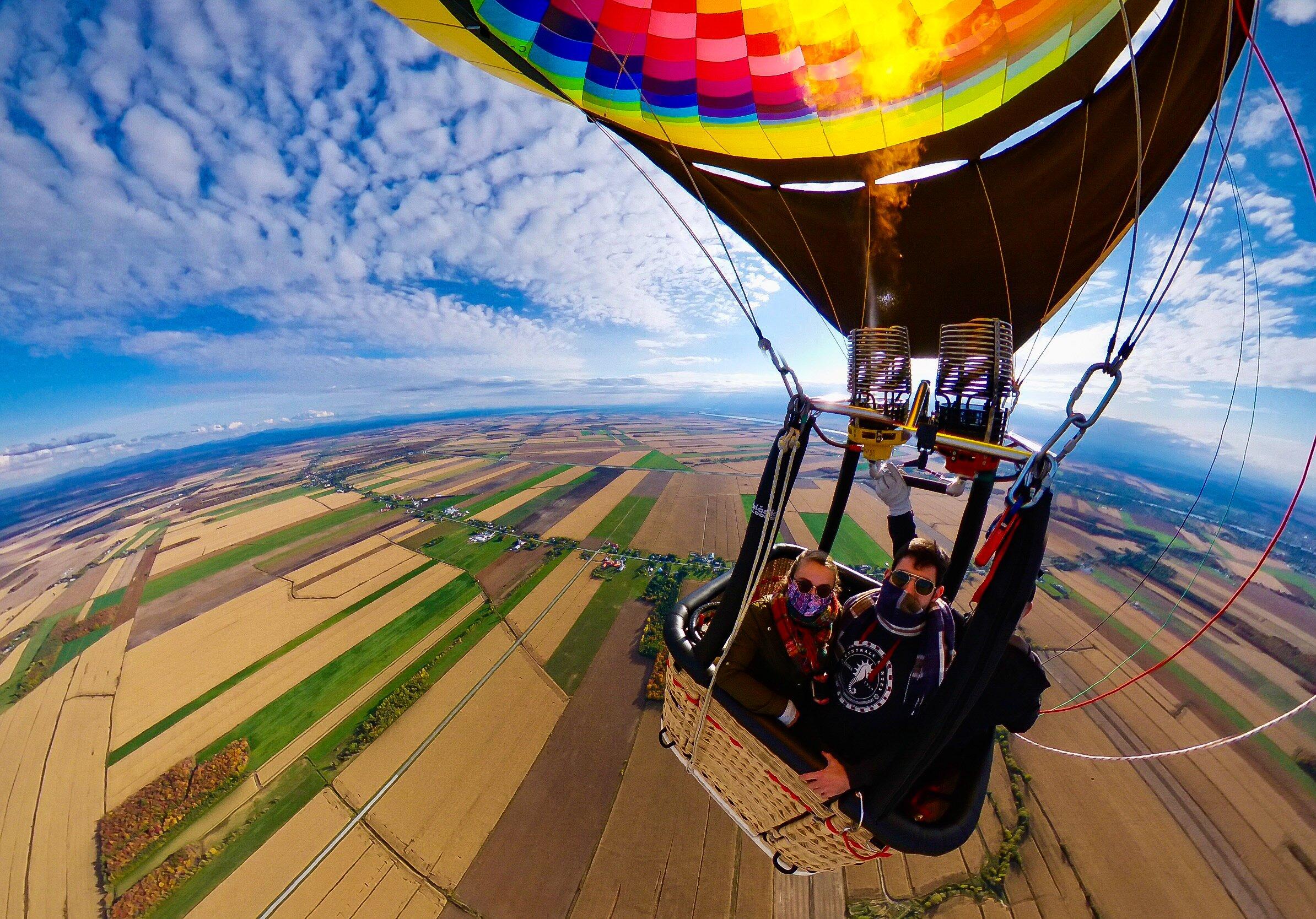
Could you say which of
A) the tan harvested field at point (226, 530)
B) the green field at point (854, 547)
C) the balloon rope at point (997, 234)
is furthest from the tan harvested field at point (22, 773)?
the green field at point (854, 547)

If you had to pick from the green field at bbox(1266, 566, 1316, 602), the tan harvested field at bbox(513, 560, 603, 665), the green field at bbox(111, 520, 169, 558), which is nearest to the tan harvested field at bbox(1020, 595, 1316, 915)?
the tan harvested field at bbox(513, 560, 603, 665)

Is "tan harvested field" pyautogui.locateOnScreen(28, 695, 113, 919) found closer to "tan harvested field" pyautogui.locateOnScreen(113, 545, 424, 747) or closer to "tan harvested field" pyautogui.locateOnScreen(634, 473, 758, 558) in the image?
"tan harvested field" pyautogui.locateOnScreen(113, 545, 424, 747)

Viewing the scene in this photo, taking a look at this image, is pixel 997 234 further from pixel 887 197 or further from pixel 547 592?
pixel 547 592

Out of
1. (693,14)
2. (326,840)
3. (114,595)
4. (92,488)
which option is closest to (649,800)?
(326,840)

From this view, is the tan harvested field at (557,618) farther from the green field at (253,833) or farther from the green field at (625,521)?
the green field at (253,833)

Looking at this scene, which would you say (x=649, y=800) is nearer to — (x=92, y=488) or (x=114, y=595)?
(x=114, y=595)

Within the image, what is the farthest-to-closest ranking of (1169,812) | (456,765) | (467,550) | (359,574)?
(467,550)
(359,574)
(456,765)
(1169,812)

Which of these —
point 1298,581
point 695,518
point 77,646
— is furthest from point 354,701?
point 1298,581
